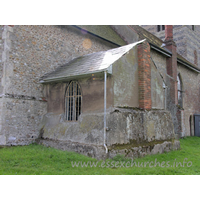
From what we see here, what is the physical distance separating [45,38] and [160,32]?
62.1ft

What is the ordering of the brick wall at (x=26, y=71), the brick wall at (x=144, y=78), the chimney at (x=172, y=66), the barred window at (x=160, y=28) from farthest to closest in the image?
the barred window at (x=160, y=28)
the chimney at (x=172, y=66)
the brick wall at (x=26, y=71)
the brick wall at (x=144, y=78)

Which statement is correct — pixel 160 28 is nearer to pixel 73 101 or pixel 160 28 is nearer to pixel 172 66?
pixel 172 66

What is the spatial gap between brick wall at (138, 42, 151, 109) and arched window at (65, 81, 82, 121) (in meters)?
2.68

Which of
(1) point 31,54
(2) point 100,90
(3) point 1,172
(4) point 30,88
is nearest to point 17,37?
(1) point 31,54

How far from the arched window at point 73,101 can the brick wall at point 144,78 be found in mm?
2682

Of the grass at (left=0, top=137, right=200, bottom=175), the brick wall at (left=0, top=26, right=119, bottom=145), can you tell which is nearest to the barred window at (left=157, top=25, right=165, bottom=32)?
the brick wall at (left=0, top=26, right=119, bottom=145)

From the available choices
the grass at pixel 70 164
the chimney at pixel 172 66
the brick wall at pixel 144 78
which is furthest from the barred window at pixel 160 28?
the grass at pixel 70 164

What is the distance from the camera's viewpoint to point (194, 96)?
20359 millimetres

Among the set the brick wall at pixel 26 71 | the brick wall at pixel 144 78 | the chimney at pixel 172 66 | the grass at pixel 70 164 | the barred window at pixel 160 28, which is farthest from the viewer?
the barred window at pixel 160 28

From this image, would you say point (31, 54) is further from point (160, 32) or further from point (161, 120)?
point (160, 32)

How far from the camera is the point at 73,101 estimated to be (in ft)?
28.1

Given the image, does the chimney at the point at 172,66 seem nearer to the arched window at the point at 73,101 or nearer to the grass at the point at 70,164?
the grass at the point at 70,164

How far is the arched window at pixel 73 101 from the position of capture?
8411mm

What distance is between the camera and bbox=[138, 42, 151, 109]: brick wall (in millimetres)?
8360
